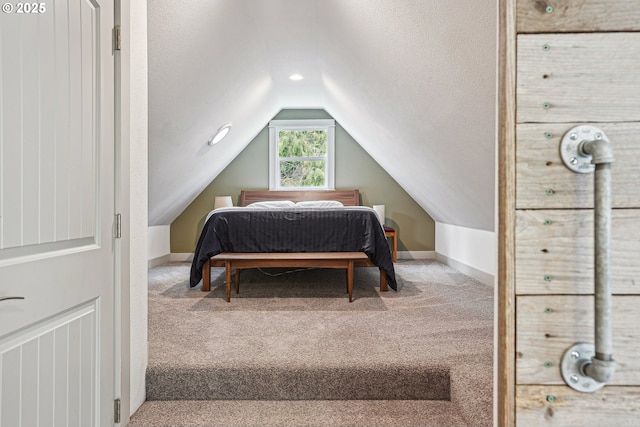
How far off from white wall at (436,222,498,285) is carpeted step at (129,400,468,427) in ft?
6.57

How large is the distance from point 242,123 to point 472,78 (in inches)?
121

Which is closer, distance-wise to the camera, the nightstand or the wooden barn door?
the wooden barn door

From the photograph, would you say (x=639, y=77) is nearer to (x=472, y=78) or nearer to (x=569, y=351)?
(x=569, y=351)

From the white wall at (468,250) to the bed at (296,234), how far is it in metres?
1.01

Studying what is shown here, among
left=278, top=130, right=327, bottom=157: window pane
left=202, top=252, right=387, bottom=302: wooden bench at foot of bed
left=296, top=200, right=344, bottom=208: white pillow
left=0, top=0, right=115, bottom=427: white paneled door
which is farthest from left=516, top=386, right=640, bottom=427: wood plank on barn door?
left=278, top=130, right=327, bottom=157: window pane

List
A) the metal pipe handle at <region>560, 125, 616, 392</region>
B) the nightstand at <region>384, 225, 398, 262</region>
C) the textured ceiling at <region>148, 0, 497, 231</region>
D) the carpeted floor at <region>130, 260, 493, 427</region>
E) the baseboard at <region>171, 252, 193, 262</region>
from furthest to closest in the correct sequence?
the baseboard at <region>171, 252, 193, 262</region> → the nightstand at <region>384, 225, 398, 262</region> → the textured ceiling at <region>148, 0, 497, 231</region> → the carpeted floor at <region>130, 260, 493, 427</region> → the metal pipe handle at <region>560, 125, 616, 392</region>

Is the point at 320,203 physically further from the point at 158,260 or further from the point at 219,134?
the point at 158,260

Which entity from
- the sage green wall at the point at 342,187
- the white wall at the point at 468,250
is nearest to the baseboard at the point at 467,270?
the white wall at the point at 468,250

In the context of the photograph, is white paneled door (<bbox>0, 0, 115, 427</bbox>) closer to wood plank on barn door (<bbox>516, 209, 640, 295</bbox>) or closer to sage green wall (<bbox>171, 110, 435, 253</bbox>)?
wood plank on barn door (<bbox>516, 209, 640, 295</bbox>)

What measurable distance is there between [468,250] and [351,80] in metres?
2.26

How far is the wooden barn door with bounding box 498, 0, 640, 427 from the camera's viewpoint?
0.73 m

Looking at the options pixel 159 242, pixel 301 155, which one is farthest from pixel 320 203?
pixel 159 242

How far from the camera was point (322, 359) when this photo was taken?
1831 mm

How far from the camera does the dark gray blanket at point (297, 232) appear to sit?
3309mm
